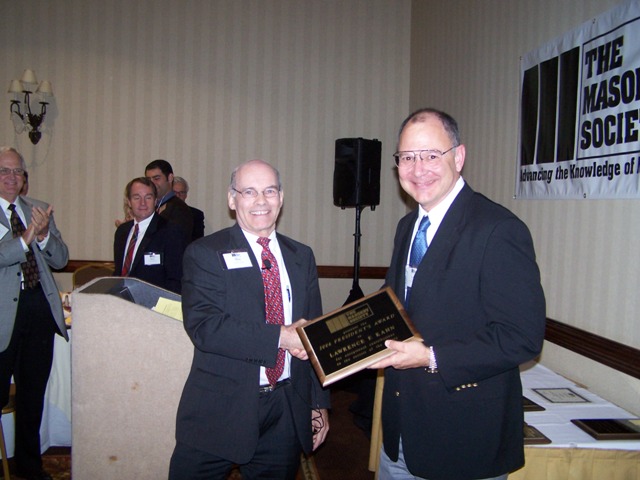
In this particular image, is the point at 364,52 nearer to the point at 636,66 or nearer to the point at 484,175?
the point at 484,175

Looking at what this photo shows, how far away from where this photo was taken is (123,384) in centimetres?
231

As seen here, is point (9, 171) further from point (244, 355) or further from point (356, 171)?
point (356, 171)

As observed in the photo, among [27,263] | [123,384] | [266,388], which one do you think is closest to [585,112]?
[266,388]

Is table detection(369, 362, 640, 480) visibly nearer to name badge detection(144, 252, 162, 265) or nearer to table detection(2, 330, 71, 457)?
name badge detection(144, 252, 162, 265)

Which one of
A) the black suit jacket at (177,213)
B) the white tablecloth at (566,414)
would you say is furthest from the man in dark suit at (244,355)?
the black suit jacket at (177,213)

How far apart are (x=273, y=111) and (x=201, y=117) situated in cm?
85

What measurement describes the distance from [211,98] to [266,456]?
5008 mm

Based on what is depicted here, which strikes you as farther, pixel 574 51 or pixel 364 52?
pixel 364 52

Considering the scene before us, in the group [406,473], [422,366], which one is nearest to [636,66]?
[422,366]

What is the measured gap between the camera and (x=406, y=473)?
162 cm

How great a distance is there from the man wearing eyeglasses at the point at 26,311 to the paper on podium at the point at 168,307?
0.96 metres

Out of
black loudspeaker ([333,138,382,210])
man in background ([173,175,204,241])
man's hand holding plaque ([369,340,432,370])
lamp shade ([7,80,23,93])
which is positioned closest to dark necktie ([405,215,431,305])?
man's hand holding plaque ([369,340,432,370])

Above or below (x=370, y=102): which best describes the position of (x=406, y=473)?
below

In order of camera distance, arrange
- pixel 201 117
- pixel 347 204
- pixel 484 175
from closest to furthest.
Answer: pixel 484 175 < pixel 347 204 < pixel 201 117
